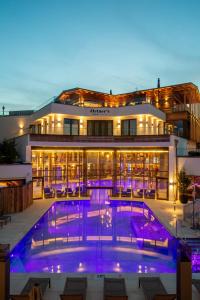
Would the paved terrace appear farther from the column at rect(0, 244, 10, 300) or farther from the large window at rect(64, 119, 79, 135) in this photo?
the large window at rect(64, 119, 79, 135)

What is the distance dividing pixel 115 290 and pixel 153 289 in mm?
1070

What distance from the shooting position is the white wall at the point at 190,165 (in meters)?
24.5

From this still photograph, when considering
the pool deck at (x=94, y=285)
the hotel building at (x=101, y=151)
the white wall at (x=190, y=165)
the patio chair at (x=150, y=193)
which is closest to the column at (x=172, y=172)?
the hotel building at (x=101, y=151)

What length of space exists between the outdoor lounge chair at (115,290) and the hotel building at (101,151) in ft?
56.5

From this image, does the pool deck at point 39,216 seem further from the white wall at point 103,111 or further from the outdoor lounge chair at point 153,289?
the white wall at point 103,111

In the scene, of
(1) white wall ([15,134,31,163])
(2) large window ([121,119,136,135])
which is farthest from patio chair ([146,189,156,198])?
(1) white wall ([15,134,31,163])

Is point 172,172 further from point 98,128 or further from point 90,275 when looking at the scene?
point 90,275

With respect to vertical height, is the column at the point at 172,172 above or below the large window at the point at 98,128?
below

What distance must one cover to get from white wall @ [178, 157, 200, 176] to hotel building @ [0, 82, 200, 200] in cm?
67

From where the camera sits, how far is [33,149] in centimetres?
2580

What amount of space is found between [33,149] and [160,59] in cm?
8553

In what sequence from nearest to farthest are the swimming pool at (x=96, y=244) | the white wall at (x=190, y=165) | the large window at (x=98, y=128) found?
the swimming pool at (x=96, y=244), the white wall at (x=190, y=165), the large window at (x=98, y=128)

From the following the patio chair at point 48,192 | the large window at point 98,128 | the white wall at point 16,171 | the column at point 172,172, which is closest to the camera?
the white wall at point 16,171

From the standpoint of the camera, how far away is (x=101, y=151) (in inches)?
1100
